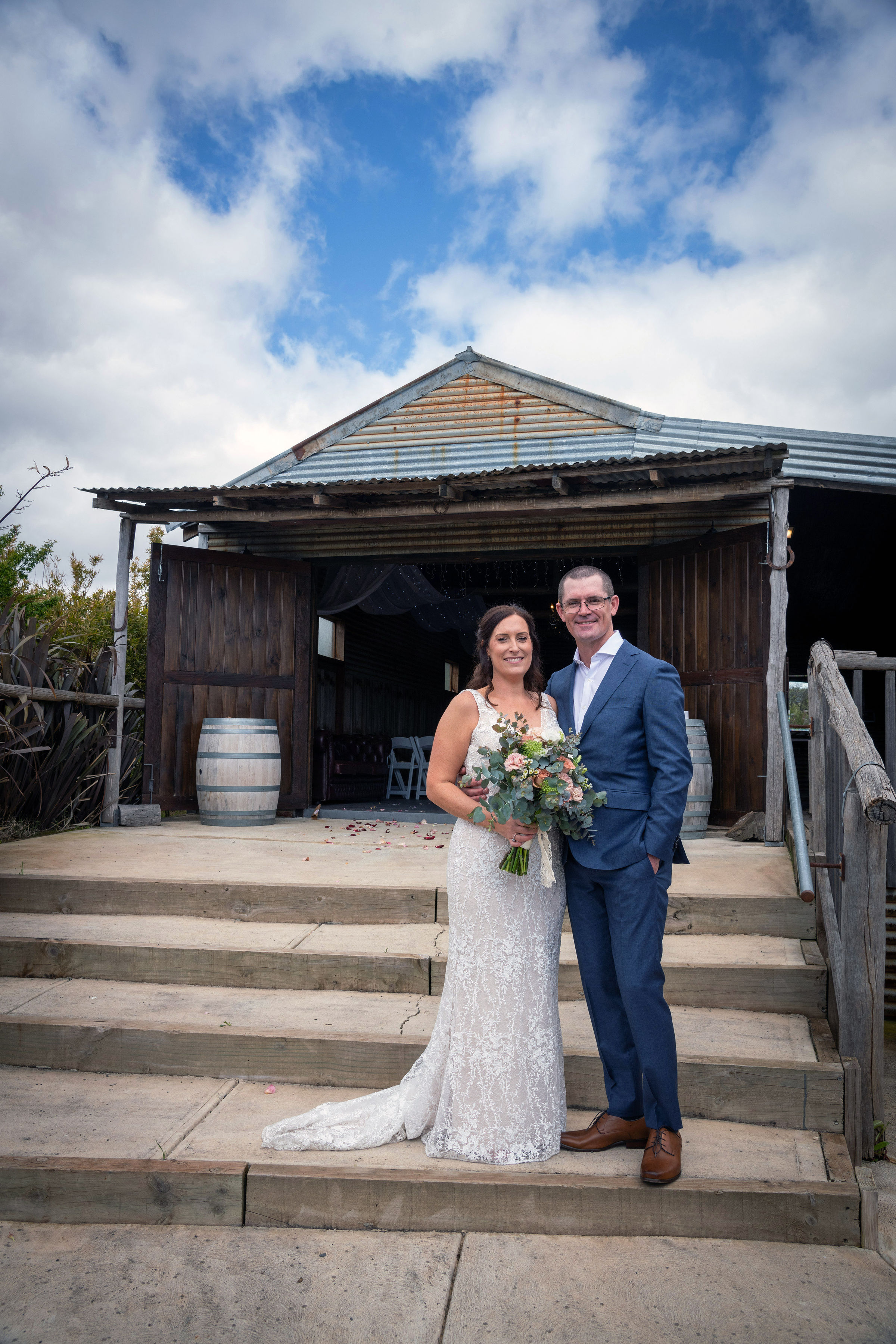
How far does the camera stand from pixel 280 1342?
5.67 feet

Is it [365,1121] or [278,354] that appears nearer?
[365,1121]

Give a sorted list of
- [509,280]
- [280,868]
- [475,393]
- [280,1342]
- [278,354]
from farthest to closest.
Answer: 1. [278,354]
2. [509,280]
3. [475,393]
4. [280,868]
5. [280,1342]

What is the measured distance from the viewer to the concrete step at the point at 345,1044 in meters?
2.59

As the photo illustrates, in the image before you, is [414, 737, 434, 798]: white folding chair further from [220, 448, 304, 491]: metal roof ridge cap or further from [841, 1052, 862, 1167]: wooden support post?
[841, 1052, 862, 1167]: wooden support post

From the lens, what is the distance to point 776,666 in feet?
19.5

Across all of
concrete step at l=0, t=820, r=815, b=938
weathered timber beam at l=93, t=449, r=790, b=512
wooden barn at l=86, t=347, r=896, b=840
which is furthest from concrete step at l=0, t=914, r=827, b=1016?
weathered timber beam at l=93, t=449, r=790, b=512

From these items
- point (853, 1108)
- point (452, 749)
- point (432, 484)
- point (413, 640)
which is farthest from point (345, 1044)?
point (413, 640)

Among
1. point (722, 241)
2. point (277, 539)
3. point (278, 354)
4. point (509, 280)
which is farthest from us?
point (278, 354)

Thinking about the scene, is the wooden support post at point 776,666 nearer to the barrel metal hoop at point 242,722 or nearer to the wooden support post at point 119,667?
the barrel metal hoop at point 242,722

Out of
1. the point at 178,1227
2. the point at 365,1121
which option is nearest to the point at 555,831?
the point at 365,1121

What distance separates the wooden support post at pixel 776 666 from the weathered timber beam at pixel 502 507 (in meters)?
0.24

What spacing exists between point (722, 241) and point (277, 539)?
9.63 metres

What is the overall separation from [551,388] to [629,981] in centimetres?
733

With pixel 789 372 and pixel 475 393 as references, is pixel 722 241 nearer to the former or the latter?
pixel 475 393
